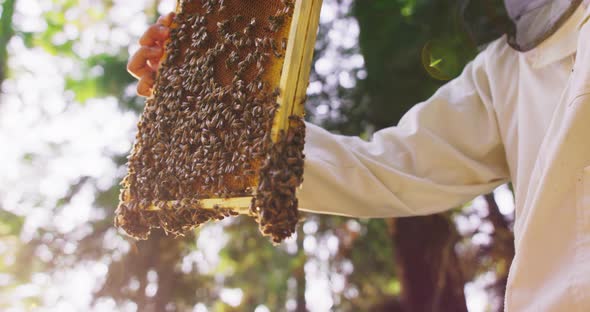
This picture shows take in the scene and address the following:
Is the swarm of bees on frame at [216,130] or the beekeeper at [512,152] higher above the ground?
the swarm of bees on frame at [216,130]

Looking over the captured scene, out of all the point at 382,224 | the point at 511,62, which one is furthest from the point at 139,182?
the point at 382,224

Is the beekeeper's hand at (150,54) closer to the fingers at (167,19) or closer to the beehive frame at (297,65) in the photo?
the fingers at (167,19)

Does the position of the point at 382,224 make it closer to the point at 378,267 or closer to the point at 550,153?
the point at 378,267

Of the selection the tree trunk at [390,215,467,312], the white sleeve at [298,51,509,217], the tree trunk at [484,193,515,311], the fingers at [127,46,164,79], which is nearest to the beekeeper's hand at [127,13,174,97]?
the fingers at [127,46,164,79]

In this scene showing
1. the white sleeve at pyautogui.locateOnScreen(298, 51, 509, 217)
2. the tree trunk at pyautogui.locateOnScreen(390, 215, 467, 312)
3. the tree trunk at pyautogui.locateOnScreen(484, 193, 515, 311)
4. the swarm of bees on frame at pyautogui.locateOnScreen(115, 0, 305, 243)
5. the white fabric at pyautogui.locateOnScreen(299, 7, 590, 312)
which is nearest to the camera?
the swarm of bees on frame at pyautogui.locateOnScreen(115, 0, 305, 243)

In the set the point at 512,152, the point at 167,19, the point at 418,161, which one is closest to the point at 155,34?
the point at 167,19

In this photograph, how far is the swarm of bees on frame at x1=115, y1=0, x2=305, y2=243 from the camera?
110cm

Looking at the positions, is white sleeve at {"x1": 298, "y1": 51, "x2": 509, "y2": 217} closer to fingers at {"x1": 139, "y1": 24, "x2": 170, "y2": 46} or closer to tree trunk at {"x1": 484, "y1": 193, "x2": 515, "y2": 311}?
fingers at {"x1": 139, "y1": 24, "x2": 170, "y2": 46}

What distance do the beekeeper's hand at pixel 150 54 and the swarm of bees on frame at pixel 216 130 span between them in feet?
0.19

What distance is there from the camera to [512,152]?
1697 mm

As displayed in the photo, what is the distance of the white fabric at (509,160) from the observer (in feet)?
4.04

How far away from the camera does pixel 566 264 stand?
4.00ft

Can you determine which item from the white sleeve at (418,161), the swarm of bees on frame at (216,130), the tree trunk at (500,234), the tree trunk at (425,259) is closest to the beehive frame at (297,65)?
the swarm of bees on frame at (216,130)

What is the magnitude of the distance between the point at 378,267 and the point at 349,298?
1350mm
